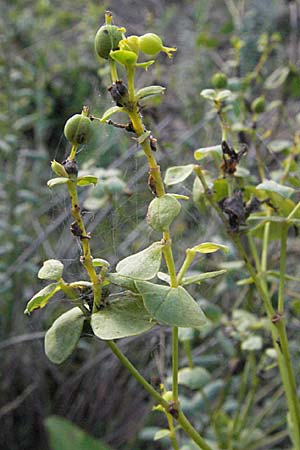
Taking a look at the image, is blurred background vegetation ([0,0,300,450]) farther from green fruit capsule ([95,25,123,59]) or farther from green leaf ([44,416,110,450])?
green fruit capsule ([95,25,123,59])

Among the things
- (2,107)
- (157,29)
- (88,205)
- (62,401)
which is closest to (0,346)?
(62,401)

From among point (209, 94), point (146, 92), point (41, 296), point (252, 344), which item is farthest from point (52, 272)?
point (252, 344)

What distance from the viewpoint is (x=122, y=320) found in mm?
340

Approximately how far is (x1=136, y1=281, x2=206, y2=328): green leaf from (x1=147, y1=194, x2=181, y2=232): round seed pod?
4cm

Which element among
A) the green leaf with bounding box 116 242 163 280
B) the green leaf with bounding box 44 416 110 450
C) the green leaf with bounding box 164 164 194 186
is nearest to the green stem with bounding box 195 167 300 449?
the green leaf with bounding box 164 164 194 186

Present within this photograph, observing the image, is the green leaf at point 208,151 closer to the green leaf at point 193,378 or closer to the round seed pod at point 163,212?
the round seed pod at point 163,212

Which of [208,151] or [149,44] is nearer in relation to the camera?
[149,44]

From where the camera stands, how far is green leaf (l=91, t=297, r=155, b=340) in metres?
0.33

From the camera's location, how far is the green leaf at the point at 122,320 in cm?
33

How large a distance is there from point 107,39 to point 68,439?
0.52 m

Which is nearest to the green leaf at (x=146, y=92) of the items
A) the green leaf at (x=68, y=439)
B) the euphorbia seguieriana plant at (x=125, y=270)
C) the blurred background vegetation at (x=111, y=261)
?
the euphorbia seguieriana plant at (x=125, y=270)

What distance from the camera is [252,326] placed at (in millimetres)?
654

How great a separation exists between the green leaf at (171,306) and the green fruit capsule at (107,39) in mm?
140

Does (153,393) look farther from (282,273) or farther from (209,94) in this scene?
(209,94)
